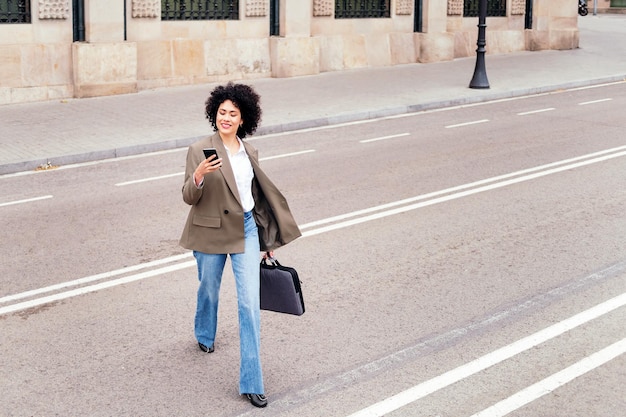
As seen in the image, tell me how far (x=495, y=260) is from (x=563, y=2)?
23.4 m

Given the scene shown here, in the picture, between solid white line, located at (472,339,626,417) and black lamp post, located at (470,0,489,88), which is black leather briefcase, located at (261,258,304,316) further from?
black lamp post, located at (470,0,489,88)

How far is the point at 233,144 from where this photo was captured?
5.92 m

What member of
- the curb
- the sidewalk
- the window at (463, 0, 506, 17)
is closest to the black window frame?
the sidewalk

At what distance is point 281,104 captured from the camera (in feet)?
62.8

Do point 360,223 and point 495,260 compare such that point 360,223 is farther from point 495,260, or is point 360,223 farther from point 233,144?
point 233,144

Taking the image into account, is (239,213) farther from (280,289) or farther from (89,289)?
(89,289)

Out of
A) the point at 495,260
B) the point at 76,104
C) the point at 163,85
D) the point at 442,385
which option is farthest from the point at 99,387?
the point at 163,85

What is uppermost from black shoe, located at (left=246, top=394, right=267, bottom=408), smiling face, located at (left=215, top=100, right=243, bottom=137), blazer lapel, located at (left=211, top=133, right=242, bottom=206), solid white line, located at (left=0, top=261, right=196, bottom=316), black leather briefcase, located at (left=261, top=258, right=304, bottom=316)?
smiling face, located at (left=215, top=100, right=243, bottom=137)

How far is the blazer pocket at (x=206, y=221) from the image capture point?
5.82 metres

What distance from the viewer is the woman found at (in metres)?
5.70

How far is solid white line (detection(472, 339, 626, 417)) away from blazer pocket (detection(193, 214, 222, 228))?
1869mm

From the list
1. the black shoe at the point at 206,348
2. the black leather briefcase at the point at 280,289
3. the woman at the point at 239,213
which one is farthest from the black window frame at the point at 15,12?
the black leather briefcase at the point at 280,289

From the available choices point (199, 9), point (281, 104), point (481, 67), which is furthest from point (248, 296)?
point (481, 67)

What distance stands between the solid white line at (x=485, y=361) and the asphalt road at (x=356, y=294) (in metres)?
0.02
